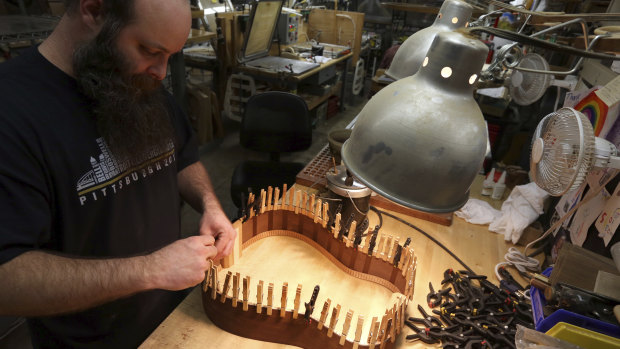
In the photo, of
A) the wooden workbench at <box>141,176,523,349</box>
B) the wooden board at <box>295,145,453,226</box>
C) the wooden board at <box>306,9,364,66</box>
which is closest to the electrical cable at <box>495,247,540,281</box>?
the wooden workbench at <box>141,176,523,349</box>

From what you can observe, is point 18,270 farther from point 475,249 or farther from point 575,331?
point 475,249

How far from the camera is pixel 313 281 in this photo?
1312mm

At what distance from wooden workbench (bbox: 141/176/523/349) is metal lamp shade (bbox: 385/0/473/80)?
0.79m

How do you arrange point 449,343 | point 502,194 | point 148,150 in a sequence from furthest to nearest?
point 502,194 < point 148,150 < point 449,343

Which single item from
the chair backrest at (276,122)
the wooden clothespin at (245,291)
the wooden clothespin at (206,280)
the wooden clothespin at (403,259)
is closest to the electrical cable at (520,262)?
the wooden clothespin at (403,259)

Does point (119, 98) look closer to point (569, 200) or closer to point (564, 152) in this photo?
point (564, 152)

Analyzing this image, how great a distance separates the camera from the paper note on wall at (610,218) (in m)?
1.10

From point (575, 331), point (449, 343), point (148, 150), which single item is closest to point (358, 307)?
point (449, 343)

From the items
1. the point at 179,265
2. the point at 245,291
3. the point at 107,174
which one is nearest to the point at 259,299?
the point at 245,291

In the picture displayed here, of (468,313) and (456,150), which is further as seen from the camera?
(468,313)

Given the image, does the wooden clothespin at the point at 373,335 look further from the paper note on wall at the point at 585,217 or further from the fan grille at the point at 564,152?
the paper note on wall at the point at 585,217

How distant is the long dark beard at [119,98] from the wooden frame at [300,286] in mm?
461

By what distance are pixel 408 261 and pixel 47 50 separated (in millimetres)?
1303

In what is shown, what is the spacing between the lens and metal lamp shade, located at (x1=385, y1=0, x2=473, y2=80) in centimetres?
110
